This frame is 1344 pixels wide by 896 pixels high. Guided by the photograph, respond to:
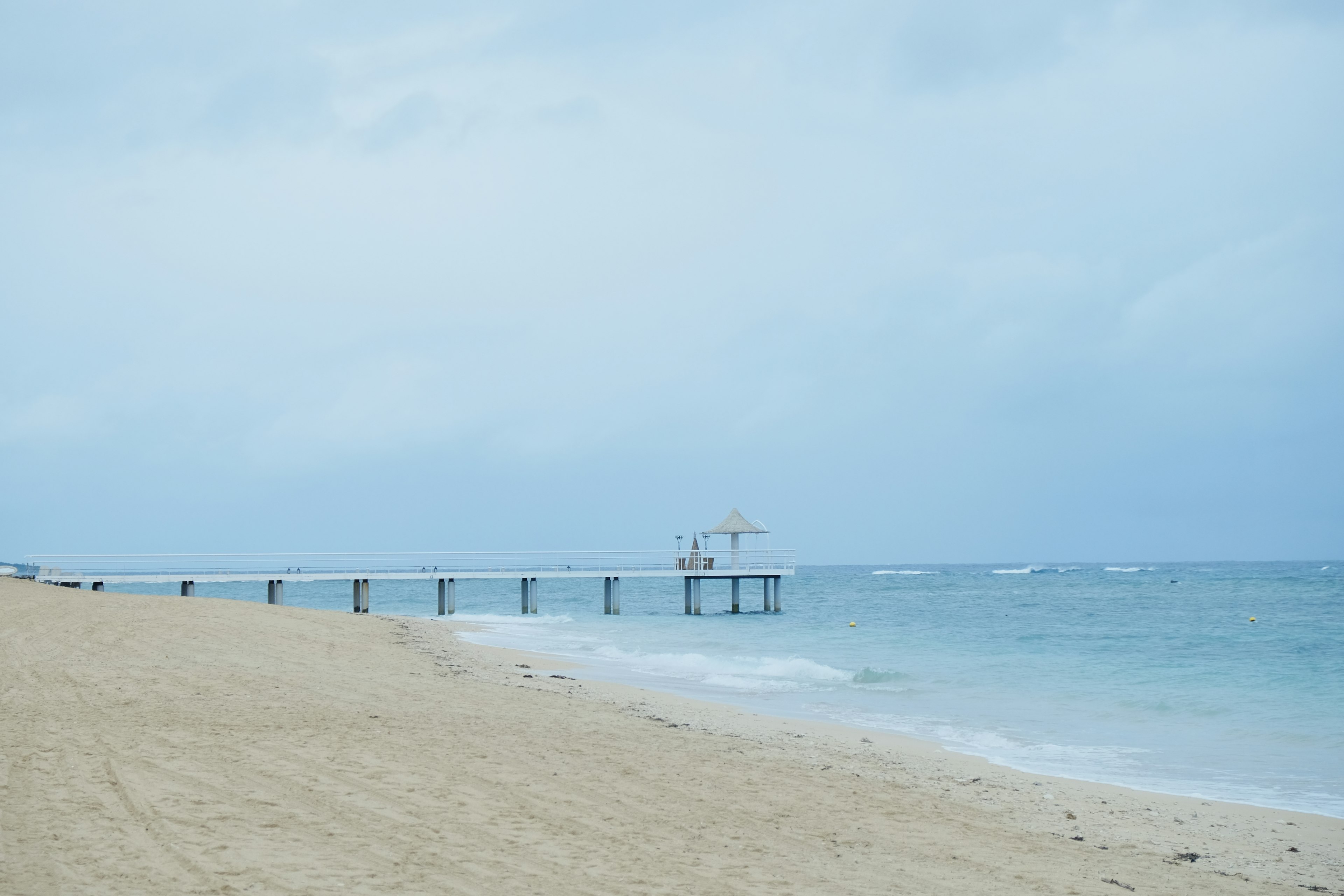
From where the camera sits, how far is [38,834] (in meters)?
5.21

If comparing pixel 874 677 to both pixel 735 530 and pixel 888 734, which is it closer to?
pixel 888 734

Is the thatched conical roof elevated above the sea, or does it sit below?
above

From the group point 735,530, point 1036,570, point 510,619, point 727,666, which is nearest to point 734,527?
point 735,530

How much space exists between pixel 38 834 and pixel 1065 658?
777 inches

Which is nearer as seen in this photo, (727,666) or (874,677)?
(874,677)

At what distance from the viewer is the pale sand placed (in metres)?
5.09

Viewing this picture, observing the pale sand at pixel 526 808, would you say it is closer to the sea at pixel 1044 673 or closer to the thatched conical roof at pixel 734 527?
the sea at pixel 1044 673

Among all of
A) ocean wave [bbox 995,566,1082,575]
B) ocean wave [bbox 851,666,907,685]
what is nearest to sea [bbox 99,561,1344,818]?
ocean wave [bbox 851,666,907,685]

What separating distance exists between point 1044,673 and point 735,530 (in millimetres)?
20502

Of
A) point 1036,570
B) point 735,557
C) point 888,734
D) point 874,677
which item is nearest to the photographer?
point 888,734

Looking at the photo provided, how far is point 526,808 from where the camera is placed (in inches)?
249

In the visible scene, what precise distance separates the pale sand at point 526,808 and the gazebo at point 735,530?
88.2 ft

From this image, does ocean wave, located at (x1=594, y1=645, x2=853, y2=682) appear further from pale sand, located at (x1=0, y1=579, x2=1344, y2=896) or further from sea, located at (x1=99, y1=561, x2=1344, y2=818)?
pale sand, located at (x1=0, y1=579, x2=1344, y2=896)

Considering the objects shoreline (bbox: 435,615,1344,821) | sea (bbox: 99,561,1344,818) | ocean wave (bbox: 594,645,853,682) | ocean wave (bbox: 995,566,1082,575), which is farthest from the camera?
ocean wave (bbox: 995,566,1082,575)
